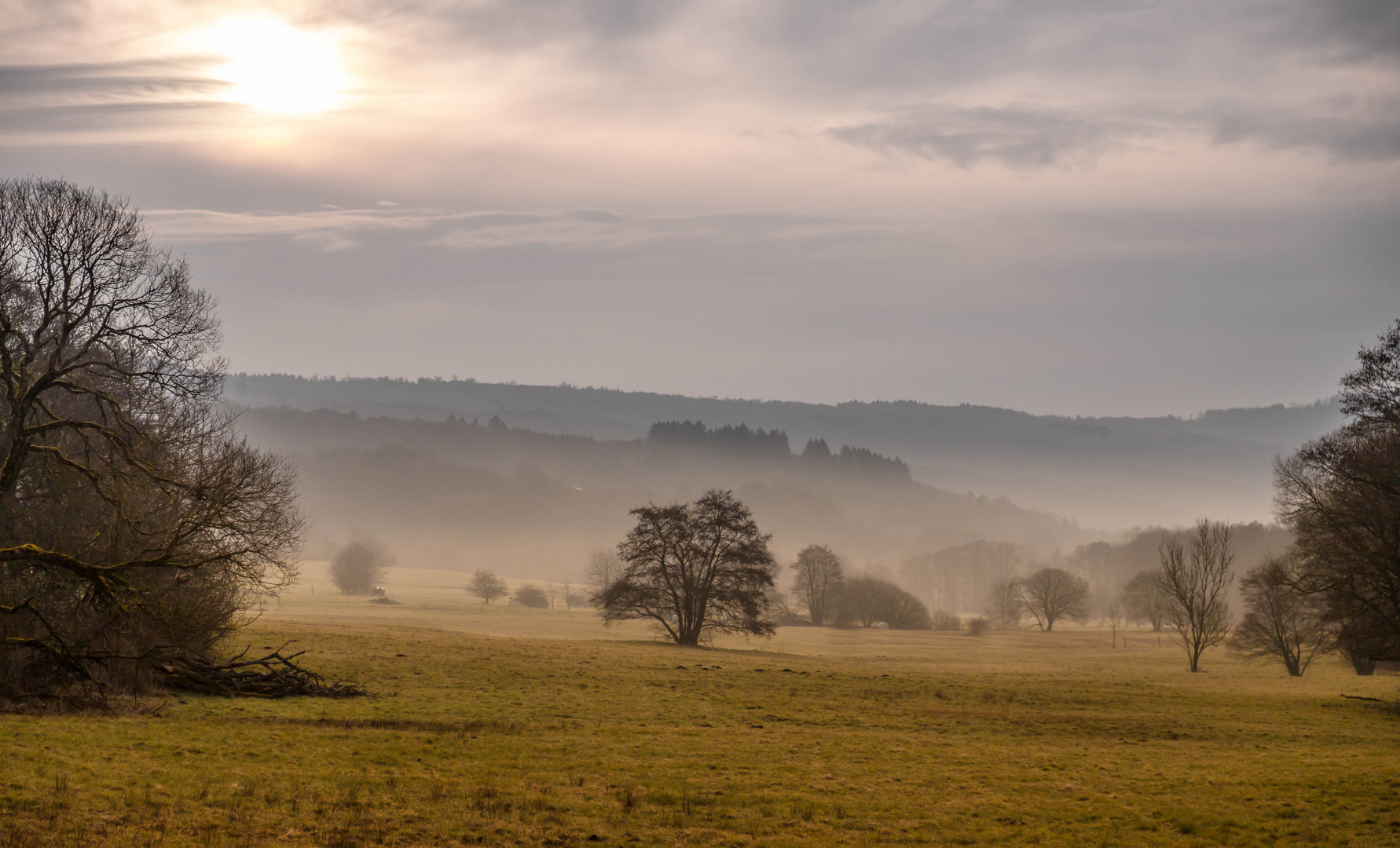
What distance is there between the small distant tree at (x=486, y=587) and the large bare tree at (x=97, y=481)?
112 meters

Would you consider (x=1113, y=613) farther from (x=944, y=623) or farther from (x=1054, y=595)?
(x=944, y=623)

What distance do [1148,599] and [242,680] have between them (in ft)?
372

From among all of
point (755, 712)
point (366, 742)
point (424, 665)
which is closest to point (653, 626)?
point (424, 665)

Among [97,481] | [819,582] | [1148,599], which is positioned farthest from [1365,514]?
[1148,599]

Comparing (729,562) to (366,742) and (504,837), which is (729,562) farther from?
(504,837)

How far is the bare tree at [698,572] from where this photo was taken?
67.9 meters

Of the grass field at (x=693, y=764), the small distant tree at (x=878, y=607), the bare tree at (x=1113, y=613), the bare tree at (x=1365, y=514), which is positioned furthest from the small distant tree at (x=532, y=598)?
the bare tree at (x=1365, y=514)

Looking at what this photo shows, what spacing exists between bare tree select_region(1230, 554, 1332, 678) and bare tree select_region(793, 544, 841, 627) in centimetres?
5665

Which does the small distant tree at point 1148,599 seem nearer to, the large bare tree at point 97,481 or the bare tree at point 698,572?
the bare tree at point 698,572

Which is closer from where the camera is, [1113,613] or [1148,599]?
[1148,599]

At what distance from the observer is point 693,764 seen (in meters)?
22.3

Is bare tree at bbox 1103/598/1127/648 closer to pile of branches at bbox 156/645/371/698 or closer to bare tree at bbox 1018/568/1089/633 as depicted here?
bare tree at bbox 1018/568/1089/633

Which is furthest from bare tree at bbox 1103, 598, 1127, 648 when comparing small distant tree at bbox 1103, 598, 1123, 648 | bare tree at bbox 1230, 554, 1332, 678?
bare tree at bbox 1230, 554, 1332, 678

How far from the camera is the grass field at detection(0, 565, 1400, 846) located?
52.3 ft
